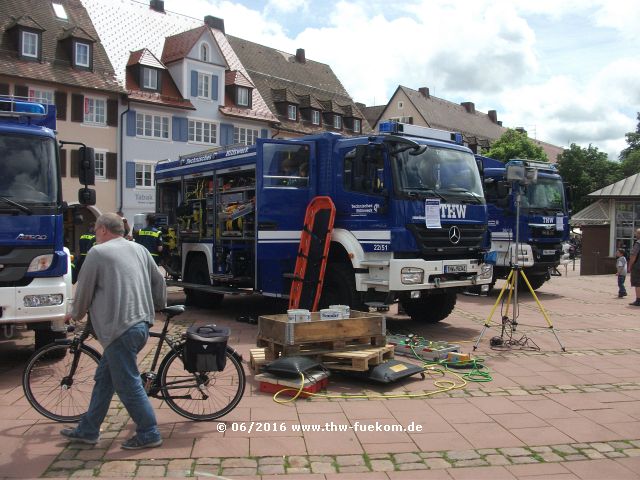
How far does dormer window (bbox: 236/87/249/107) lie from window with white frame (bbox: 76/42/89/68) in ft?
30.9

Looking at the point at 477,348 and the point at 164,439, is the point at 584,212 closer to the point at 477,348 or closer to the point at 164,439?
the point at 477,348

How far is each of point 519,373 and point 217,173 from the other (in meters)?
6.49

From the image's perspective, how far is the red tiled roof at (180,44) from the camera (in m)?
35.5

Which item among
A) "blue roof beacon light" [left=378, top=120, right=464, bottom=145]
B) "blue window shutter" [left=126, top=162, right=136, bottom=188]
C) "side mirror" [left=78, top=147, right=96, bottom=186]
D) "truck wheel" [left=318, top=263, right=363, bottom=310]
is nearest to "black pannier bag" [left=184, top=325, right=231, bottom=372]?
"side mirror" [left=78, top=147, right=96, bottom=186]

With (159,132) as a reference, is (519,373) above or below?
below

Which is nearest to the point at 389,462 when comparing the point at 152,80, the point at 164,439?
the point at 164,439

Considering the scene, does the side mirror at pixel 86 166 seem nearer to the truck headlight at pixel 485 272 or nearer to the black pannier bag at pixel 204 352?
the black pannier bag at pixel 204 352

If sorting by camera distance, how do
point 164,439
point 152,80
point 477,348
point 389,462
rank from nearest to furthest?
point 389,462, point 164,439, point 477,348, point 152,80

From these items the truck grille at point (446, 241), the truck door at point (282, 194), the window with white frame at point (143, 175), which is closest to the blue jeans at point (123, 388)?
the truck grille at point (446, 241)

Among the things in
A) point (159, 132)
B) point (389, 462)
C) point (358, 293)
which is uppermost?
point (159, 132)

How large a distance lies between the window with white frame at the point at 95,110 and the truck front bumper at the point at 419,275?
1004 inches

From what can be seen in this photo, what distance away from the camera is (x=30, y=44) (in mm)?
29531

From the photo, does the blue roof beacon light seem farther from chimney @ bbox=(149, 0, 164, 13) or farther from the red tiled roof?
chimney @ bbox=(149, 0, 164, 13)

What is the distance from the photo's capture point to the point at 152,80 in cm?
3369
